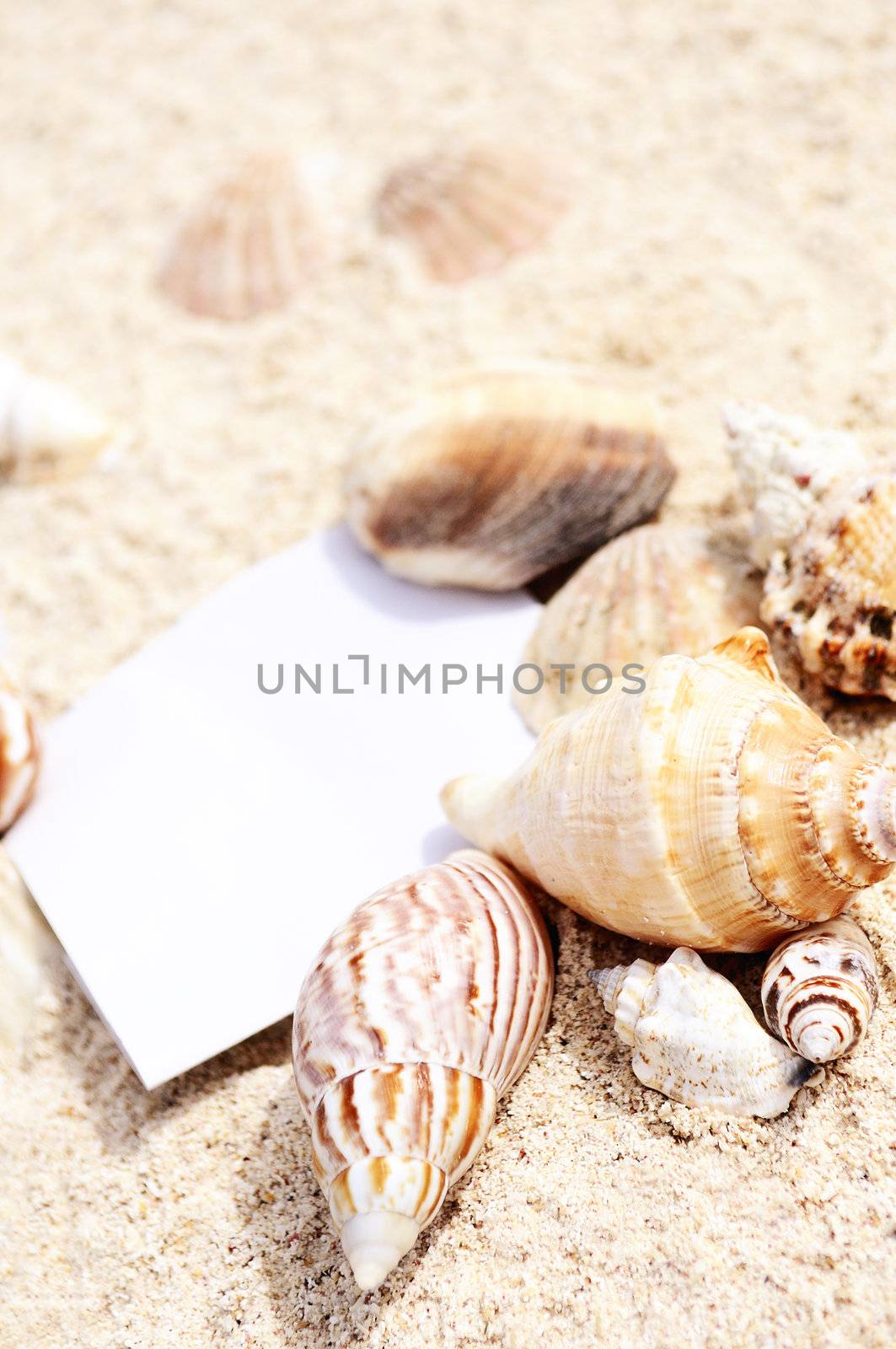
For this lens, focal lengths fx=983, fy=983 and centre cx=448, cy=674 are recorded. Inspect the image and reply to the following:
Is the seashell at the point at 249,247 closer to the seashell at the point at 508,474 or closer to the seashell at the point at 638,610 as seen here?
the seashell at the point at 508,474

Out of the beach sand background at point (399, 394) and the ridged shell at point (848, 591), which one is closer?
the beach sand background at point (399, 394)

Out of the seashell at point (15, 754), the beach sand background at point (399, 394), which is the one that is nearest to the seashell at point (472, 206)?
the beach sand background at point (399, 394)

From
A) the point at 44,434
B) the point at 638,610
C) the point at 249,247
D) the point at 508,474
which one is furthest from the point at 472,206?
the point at 638,610

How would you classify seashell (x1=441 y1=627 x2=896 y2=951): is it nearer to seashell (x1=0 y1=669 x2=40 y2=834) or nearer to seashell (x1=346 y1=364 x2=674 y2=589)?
seashell (x1=346 y1=364 x2=674 y2=589)

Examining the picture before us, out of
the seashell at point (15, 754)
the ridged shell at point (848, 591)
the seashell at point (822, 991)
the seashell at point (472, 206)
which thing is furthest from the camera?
the seashell at point (472, 206)

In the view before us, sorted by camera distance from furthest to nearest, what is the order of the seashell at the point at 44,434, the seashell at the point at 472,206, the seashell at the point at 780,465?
the seashell at the point at 472,206 < the seashell at the point at 44,434 < the seashell at the point at 780,465
